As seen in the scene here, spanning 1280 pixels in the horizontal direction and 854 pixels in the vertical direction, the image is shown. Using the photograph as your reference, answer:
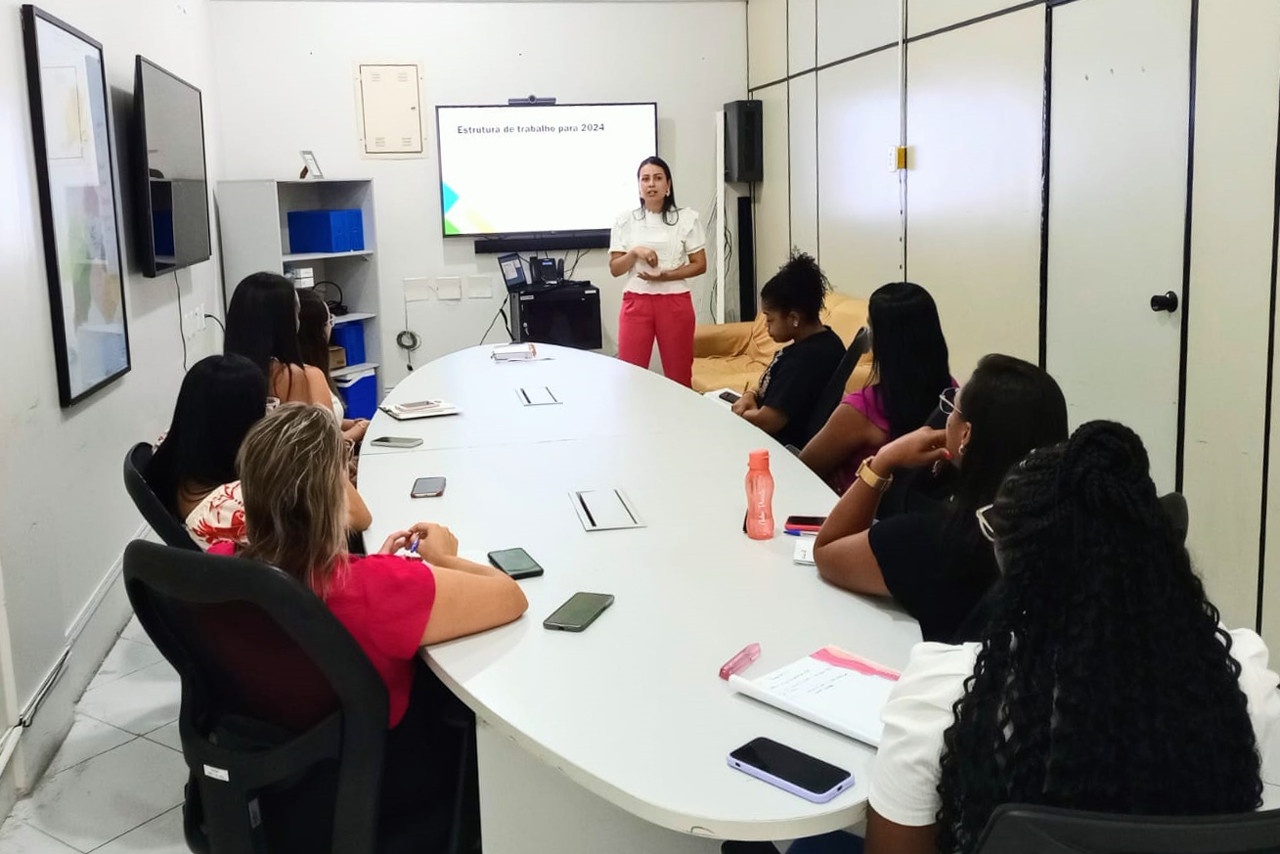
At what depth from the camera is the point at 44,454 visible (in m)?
2.87

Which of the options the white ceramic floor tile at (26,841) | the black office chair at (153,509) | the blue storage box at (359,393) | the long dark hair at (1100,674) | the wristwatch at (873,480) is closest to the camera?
the long dark hair at (1100,674)

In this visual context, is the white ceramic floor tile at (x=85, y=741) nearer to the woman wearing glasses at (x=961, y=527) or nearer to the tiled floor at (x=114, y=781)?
the tiled floor at (x=114, y=781)

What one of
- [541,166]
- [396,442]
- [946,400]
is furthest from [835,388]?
[541,166]

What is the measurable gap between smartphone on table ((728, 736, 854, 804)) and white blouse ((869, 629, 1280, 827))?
0.21ft

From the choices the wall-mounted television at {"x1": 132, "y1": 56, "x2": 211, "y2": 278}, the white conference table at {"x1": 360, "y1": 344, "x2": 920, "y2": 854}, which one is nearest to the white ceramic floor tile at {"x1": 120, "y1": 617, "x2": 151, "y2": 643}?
the white conference table at {"x1": 360, "y1": 344, "x2": 920, "y2": 854}

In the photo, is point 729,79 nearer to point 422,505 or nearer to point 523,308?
point 523,308

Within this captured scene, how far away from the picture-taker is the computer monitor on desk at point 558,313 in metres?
6.74

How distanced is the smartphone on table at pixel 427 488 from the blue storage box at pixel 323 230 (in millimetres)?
4142

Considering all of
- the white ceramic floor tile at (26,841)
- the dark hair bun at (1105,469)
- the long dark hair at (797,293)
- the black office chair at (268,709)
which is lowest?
the white ceramic floor tile at (26,841)

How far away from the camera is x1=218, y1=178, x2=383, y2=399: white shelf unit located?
243 inches

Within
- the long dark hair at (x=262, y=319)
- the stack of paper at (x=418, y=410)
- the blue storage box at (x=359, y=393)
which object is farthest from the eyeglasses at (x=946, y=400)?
the blue storage box at (x=359, y=393)

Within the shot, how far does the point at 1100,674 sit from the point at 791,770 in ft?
1.30

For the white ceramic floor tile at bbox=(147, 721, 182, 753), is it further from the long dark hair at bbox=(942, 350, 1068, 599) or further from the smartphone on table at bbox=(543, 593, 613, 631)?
the long dark hair at bbox=(942, 350, 1068, 599)

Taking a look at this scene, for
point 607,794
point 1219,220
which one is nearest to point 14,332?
point 607,794
